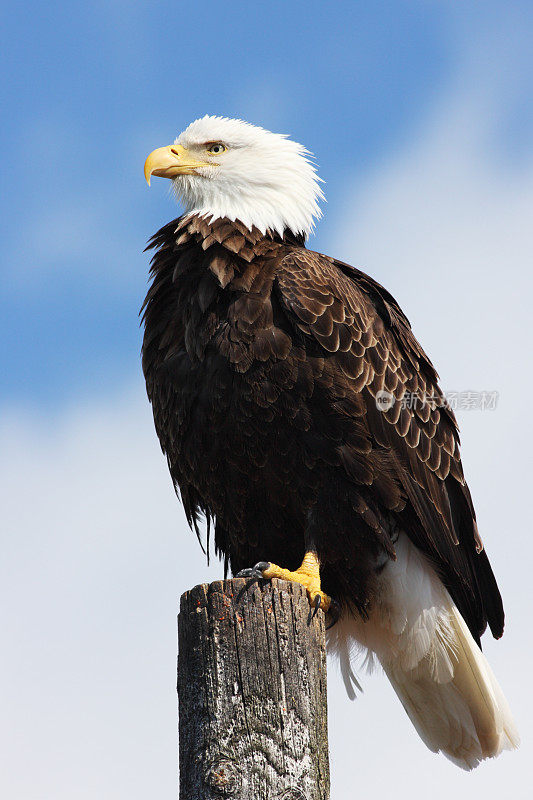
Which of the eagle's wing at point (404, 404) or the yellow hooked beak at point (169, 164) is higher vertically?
the yellow hooked beak at point (169, 164)

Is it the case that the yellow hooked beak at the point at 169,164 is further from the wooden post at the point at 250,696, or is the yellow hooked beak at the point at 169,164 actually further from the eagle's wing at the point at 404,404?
the wooden post at the point at 250,696

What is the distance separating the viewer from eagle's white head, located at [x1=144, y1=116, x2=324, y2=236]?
5.50m

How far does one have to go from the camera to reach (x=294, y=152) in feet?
19.3

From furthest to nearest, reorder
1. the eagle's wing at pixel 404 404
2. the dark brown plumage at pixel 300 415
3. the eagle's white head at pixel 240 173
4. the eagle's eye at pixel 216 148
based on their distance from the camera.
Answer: the eagle's eye at pixel 216 148 → the eagle's white head at pixel 240 173 → the eagle's wing at pixel 404 404 → the dark brown plumage at pixel 300 415

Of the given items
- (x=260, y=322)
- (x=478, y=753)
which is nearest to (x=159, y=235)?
(x=260, y=322)

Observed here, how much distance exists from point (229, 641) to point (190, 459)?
178 centimetres

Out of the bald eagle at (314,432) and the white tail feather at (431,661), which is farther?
the white tail feather at (431,661)

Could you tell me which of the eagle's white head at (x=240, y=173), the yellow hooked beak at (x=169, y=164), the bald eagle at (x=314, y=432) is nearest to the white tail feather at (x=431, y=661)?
the bald eagle at (x=314, y=432)

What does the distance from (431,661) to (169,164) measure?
11.1ft

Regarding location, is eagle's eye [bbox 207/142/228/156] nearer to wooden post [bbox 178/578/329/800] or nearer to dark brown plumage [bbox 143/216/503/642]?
dark brown plumage [bbox 143/216/503/642]

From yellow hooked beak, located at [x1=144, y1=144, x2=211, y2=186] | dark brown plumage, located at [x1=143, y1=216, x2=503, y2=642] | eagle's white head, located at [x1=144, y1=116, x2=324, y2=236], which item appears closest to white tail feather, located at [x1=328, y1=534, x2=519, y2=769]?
dark brown plumage, located at [x1=143, y1=216, x2=503, y2=642]

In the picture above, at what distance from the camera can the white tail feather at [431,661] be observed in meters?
5.02

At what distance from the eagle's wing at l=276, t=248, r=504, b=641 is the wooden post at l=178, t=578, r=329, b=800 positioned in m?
1.58

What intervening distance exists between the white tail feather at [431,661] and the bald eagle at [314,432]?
1cm
